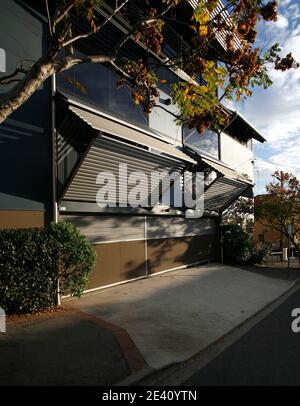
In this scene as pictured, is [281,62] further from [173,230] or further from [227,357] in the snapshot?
[173,230]

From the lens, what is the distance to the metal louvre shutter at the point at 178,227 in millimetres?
14484

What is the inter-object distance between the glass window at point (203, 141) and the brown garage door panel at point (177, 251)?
423 centimetres

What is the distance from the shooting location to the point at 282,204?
70.7 feet

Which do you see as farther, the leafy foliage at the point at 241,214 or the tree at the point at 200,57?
the leafy foliage at the point at 241,214

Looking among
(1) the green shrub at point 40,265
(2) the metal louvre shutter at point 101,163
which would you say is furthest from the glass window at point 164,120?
(1) the green shrub at point 40,265

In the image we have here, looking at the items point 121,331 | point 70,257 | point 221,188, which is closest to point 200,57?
point 70,257

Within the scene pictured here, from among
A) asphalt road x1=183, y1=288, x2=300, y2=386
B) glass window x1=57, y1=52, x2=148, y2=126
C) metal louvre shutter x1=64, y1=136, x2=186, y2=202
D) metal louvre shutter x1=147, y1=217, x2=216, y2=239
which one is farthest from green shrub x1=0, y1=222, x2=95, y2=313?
metal louvre shutter x1=147, y1=217, x2=216, y2=239

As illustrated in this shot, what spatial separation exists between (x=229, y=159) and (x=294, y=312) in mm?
13934

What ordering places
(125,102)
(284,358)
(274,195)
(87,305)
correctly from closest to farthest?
(284,358) → (87,305) → (125,102) → (274,195)

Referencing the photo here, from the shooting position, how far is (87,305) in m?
9.36

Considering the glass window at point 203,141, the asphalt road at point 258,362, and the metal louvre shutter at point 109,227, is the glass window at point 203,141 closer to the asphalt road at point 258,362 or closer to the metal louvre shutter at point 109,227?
the metal louvre shutter at point 109,227

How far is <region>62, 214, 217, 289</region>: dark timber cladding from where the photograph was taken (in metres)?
11.4

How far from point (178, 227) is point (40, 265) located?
925 centimetres
